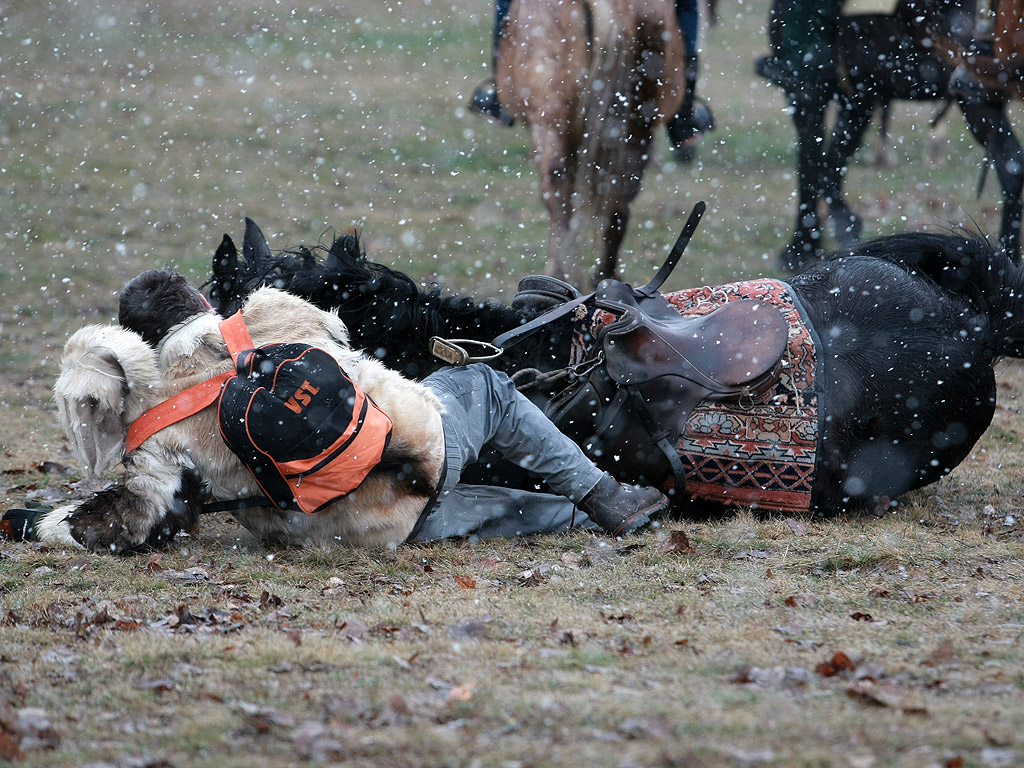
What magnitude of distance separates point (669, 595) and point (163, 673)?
1642 millimetres

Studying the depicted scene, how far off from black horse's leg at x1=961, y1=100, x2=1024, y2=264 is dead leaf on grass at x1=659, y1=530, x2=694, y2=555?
225 inches

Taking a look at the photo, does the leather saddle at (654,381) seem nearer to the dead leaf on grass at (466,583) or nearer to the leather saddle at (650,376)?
the leather saddle at (650,376)

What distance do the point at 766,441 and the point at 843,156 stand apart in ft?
21.9

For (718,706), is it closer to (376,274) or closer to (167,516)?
(167,516)

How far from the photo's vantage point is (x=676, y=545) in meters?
3.86

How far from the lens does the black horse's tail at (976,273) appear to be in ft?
14.4

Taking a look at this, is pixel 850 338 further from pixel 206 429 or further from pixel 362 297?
pixel 206 429

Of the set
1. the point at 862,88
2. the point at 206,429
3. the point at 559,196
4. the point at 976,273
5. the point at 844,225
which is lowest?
the point at 206,429

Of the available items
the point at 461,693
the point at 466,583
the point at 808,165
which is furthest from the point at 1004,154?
the point at 461,693

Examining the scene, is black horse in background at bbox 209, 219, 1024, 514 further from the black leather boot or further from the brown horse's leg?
the brown horse's leg

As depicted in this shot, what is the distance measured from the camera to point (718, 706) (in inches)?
92.4

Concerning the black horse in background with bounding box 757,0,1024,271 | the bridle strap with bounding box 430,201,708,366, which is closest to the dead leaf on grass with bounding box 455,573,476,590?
the bridle strap with bounding box 430,201,708,366

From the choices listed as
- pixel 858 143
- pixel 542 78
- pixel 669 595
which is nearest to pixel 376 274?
pixel 669 595

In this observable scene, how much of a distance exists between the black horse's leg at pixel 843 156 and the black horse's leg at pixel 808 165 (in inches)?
5.4
